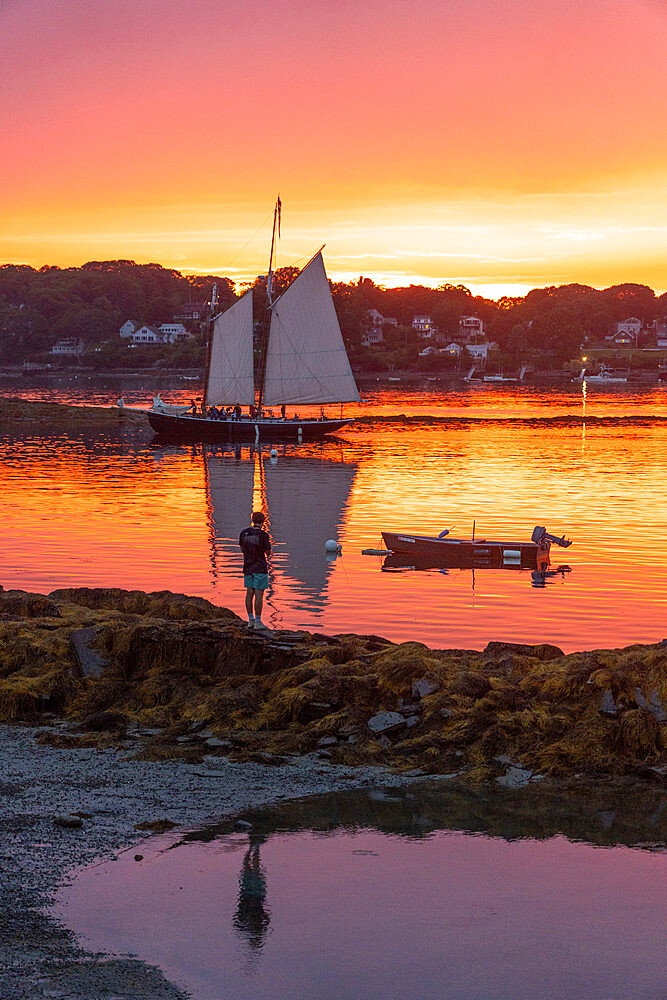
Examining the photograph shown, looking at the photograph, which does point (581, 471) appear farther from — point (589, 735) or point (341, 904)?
point (341, 904)

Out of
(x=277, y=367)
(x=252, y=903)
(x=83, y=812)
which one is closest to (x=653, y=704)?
(x=252, y=903)

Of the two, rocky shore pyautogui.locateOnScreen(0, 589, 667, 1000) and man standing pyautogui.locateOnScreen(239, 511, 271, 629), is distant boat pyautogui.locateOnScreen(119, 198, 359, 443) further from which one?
rocky shore pyautogui.locateOnScreen(0, 589, 667, 1000)

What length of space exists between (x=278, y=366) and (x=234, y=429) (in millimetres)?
7051

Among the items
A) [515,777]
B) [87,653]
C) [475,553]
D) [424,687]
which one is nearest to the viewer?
[515,777]

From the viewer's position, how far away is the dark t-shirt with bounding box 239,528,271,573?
21.8m

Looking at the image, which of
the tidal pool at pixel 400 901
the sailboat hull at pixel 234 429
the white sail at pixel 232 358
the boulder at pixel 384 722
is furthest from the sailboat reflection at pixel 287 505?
the tidal pool at pixel 400 901

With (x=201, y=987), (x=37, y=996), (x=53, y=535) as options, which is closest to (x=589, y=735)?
(x=201, y=987)

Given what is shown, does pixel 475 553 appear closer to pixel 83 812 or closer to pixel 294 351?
pixel 83 812

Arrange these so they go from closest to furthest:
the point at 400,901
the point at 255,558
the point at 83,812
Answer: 1. the point at 400,901
2. the point at 83,812
3. the point at 255,558

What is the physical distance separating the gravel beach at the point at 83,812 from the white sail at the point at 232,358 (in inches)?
3198

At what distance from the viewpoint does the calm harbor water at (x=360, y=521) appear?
31531 mm

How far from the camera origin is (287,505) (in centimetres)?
5972

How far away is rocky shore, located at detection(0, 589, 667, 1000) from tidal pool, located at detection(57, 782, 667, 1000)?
72 centimetres

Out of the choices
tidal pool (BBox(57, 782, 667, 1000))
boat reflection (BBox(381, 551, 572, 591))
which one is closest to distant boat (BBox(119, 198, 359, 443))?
boat reflection (BBox(381, 551, 572, 591))
